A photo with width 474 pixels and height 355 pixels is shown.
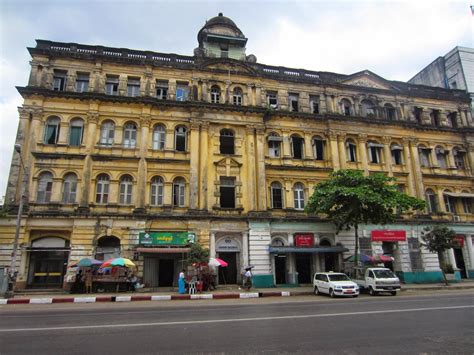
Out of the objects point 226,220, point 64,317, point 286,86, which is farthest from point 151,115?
point 64,317

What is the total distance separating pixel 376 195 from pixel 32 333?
1883 centimetres

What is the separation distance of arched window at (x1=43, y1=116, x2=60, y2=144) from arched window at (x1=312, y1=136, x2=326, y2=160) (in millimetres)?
20350

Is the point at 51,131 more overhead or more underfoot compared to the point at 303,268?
more overhead

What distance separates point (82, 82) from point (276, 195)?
17668 mm

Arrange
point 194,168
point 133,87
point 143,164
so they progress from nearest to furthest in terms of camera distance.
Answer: point 143,164 < point 194,168 < point 133,87

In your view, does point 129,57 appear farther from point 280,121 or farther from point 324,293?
point 324,293

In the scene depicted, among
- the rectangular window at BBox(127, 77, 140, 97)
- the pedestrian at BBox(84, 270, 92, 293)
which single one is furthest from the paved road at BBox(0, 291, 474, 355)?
the rectangular window at BBox(127, 77, 140, 97)

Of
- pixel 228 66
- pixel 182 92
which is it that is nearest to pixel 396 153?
pixel 228 66

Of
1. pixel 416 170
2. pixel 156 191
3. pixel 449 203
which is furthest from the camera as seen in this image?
pixel 449 203

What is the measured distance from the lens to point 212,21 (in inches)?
1194

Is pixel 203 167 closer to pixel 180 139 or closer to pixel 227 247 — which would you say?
pixel 180 139

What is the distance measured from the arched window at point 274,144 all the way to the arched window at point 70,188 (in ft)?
49.2

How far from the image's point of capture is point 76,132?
78.3ft

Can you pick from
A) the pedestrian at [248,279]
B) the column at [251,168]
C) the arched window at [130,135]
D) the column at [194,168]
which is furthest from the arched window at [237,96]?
the pedestrian at [248,279]
